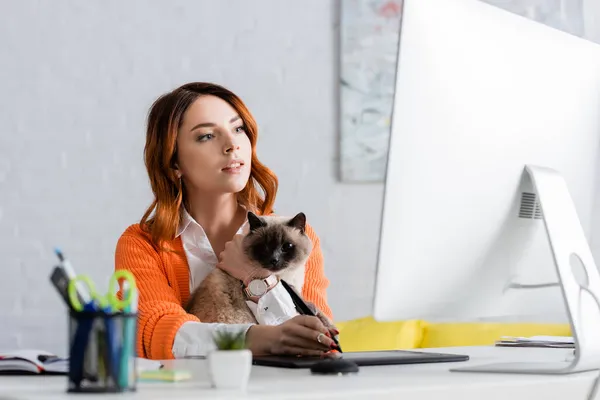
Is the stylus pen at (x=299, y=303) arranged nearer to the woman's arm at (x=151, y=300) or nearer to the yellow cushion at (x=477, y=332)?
the woman's arm at (x=151, y=300)

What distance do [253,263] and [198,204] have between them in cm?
24

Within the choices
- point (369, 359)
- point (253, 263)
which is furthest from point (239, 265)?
point (369, 359)

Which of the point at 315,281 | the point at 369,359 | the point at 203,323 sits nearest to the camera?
the point at 369,359

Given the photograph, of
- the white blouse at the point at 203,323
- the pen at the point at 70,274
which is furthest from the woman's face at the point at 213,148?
the pen at the point at 70,274

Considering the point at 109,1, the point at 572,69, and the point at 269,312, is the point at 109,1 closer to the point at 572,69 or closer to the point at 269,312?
the point at 269,312

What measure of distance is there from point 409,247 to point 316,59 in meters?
1.88

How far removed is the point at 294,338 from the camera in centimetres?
121

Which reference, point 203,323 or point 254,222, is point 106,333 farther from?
point 254,222

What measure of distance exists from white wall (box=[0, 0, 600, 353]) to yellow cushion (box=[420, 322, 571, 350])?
0.34 metres

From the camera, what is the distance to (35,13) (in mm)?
2432

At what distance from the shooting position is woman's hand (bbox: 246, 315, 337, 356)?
3.85 feet

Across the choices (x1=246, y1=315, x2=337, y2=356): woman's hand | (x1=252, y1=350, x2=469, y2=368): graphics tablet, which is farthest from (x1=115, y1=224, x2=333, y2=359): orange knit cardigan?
(x1=252, y1=350, x2=469, y2=368): graphics tablet

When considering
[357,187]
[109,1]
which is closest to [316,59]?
[357,187]

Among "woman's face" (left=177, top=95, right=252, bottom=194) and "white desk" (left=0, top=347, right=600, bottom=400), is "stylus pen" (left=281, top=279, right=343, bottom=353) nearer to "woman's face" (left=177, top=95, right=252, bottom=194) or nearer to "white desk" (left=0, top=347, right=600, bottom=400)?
"woman's face" (left=177, top=95, right=252, bottom=194)
